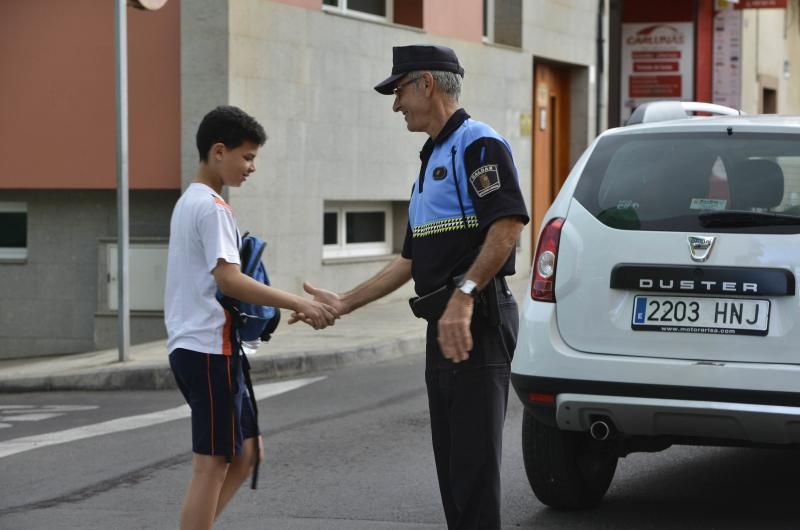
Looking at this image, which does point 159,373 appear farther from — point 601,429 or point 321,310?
point 321,310

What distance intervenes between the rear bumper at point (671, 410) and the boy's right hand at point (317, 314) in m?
1.00

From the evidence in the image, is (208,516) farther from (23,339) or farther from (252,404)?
(23,339)

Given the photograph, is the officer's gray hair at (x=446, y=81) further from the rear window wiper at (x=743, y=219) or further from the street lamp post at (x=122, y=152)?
the street lamp post at (x=122, y=152)

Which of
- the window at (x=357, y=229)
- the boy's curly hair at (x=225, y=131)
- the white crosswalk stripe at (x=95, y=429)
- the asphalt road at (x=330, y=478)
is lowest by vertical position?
the white crosswalk stripe at (x=95, y=429)

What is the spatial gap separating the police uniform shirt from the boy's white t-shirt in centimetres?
65

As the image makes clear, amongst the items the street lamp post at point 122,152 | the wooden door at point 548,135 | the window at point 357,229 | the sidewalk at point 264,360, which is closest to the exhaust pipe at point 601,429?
the sidewalk at point 264,360

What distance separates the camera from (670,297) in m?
5.59

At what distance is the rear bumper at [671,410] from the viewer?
539 cm

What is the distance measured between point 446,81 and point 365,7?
12.2m

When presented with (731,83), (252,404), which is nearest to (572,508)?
(252,404)

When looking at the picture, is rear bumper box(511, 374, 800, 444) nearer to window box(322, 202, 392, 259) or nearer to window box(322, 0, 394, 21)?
window box(322, 202, 392, 259)

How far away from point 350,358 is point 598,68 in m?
11.6

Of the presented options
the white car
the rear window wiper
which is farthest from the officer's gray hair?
the rear window wiper

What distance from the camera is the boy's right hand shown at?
507 cm
